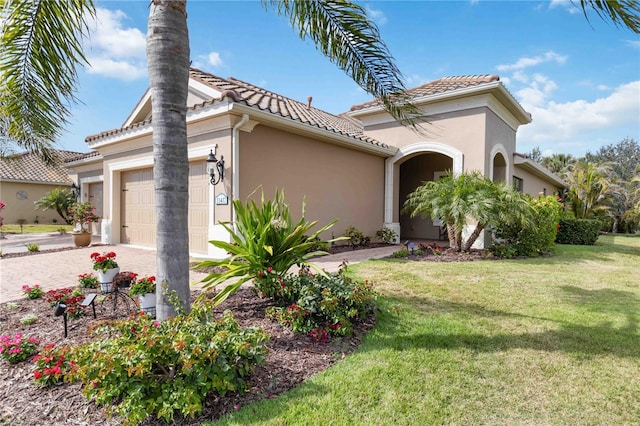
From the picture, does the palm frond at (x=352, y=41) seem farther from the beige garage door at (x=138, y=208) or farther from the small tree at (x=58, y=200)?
the small tree at (x=58, y=200)

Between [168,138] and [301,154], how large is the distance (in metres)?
6.80

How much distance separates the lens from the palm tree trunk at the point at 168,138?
Result: 318 centimetres

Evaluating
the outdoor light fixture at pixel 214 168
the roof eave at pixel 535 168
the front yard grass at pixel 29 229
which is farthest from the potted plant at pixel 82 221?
the roof eave at pixel 535 168

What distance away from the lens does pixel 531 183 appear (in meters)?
18.0

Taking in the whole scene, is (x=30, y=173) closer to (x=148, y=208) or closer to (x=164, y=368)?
(x=148, y=208)

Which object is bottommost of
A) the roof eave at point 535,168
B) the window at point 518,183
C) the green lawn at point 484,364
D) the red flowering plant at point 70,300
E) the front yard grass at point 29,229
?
the green lawn at point 484,364

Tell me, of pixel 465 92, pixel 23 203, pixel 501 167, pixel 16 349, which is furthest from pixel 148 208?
pixel 23 203

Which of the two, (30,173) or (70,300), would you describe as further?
(30,173)

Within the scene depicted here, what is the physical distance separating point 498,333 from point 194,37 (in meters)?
5.48

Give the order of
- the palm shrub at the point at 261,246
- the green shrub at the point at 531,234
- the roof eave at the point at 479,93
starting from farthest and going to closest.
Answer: the roof eave at the point at 479,93 < the green shrub at the point at 531,234 < the palm shrub at the point at 261,246

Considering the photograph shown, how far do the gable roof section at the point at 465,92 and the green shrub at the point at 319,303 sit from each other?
23.3 ft

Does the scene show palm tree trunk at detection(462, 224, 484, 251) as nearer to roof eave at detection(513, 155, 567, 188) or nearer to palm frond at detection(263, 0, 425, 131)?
palm frond at detection(263, 0, 425, 131)

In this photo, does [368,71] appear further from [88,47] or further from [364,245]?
[364,245]

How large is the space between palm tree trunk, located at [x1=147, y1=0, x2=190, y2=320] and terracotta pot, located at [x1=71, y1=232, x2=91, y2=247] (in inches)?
424
